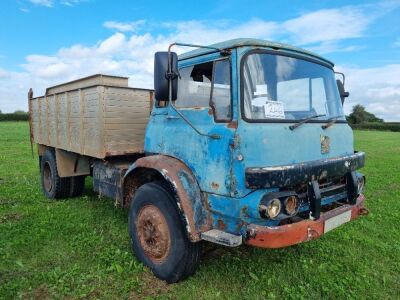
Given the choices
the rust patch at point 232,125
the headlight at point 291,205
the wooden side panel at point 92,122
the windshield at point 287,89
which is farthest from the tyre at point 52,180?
the headlight at point 291,205

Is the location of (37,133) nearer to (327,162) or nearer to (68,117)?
(68,117)

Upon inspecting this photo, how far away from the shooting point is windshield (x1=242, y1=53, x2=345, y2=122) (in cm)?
362

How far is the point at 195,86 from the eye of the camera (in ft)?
13.6

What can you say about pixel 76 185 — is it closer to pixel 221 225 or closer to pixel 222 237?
pixel 221 225

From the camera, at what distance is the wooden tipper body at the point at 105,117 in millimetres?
5367

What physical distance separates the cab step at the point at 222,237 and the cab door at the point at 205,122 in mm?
382

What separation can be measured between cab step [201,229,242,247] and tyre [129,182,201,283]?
0.34 meters

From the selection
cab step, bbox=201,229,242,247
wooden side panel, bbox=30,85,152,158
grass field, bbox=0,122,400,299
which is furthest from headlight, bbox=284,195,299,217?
wooden side panel, bbox=30,85,152,158

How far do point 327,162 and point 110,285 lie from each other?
2620 millimetres

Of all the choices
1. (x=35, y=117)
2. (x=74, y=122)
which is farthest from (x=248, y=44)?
(x=35, y=117)

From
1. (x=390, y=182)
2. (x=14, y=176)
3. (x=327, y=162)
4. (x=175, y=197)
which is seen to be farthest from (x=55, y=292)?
(x=390, y=182)

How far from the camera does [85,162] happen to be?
7137mm

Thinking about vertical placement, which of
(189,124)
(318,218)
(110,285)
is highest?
(189,124)

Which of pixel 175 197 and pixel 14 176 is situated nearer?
pixel 175 197
